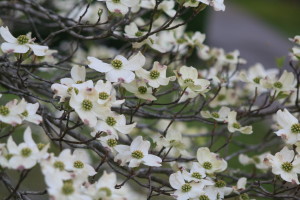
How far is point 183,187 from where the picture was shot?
1.50m

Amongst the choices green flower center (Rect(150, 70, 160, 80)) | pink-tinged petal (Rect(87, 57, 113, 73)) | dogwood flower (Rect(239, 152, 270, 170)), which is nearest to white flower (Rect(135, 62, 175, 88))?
green flower center (Rect(150, 70, 160, 80))

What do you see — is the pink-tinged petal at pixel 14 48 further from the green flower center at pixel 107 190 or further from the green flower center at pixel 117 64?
the green flower center at pixel 107 190

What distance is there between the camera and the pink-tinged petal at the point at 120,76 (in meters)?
1.53

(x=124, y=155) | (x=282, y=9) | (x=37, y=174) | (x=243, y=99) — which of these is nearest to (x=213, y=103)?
(x=243, y=99)

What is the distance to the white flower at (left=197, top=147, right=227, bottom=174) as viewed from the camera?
1619mm

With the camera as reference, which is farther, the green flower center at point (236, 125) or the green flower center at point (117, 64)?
the green flower center at point (236, 125)

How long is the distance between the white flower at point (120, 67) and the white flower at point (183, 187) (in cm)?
32

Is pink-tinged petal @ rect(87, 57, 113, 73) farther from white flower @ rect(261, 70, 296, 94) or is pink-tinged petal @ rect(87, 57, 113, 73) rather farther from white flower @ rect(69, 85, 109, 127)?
white flower @ rect(261, 70, 296, 94)

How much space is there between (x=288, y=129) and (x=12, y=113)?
85 cm

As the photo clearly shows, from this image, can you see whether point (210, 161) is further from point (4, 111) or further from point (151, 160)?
point (4, 111)

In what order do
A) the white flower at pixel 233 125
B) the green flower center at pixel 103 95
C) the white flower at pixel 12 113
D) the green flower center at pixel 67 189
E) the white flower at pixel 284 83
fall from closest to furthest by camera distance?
the green flower center at pixel 67 189 → the white flower at pixel 12 113 → the green flower center at pixel 103 95 → the white flower at pixel 233 125 → the white flower at pixel 284 83

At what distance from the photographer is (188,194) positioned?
58.7 inches

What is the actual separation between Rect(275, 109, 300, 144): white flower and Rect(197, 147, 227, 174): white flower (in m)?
0.20

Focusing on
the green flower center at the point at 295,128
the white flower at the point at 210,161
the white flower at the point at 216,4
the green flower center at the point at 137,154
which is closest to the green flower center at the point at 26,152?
the green flower center at the point at 137,154
